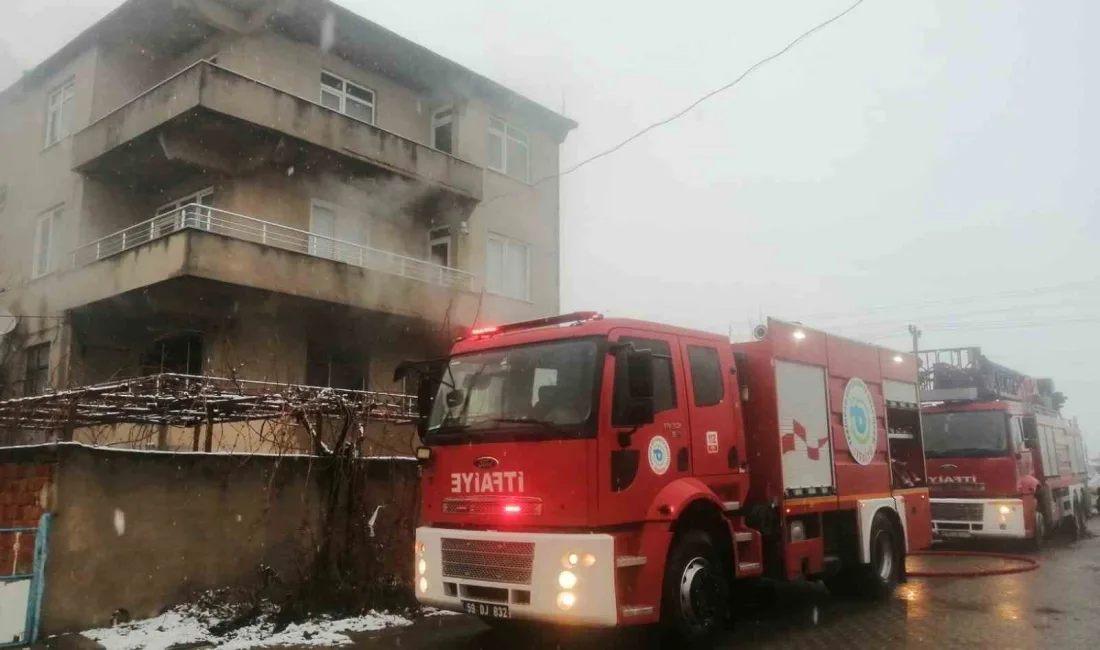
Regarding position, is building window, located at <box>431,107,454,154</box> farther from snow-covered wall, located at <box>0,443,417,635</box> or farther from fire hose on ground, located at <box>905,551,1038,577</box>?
fire hose on ground, located at <box>905,551,1038,577</box>

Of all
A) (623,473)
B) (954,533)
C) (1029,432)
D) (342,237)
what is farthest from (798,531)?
(342,237)

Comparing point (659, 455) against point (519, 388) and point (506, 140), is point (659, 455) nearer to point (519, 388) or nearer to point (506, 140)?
point (519, 388)

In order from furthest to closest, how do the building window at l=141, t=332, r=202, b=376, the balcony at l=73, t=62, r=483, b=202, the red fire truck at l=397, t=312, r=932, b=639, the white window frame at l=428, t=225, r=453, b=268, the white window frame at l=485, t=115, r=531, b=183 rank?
1. the white window frame at l=485, t=115, r=531, b=183
2. the white window frame at l=428, t=225, r=453, b=268
3. the building window at l=141, t=332, r=202, b=376
4. the balcony at l=73, t=62, r=483, b=202
5. the red fire truck at l=397, t=312, r=932, b=639

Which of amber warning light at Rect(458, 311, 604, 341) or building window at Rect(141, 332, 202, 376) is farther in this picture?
building window at Rect(141, 332, 202, 376)

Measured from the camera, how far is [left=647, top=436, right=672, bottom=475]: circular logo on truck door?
6.52 m

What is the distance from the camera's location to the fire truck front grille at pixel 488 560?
6.16m

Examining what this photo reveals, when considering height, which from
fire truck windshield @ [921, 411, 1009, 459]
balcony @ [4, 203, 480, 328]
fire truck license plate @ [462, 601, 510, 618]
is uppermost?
balcony @ [4, 203, 480, 328]

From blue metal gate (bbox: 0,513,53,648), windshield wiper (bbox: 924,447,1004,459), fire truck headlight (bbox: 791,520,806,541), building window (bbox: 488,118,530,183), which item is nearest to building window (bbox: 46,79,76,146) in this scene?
building window (bbox: 488,118,530,183)

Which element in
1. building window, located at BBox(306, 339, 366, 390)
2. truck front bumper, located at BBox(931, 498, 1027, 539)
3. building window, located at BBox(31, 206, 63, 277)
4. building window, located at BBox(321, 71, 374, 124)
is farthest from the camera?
building window, located at BBox(321, 71, 374, 124)

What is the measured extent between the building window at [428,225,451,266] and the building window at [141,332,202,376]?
5750 millimetres

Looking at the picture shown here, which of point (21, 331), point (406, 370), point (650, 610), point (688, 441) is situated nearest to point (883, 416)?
point (688, 441)

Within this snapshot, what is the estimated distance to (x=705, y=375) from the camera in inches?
292

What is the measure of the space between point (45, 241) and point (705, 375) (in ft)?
52.8

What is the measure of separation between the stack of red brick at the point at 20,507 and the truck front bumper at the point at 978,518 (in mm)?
13014
